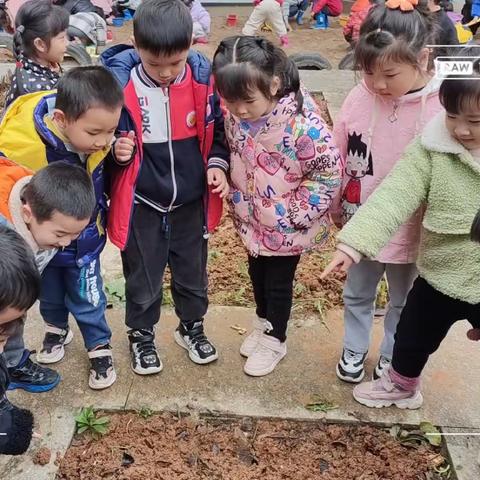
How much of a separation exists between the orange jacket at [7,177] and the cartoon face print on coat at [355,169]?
1108 millimetres

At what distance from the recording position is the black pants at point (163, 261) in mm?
2473

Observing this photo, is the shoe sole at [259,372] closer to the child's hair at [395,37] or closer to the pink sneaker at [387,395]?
the pink sneaker at [387,395]

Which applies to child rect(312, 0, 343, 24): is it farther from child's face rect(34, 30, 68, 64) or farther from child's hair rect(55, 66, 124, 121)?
child's hair rect(55, 66, 124, 121)

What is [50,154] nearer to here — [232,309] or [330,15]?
[232,309]

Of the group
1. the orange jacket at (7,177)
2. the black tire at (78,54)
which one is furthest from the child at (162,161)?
the black tire at (78,54)

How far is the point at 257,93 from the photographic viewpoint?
6.98ft

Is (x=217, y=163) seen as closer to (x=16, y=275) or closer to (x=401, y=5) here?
(x=401, y=5)

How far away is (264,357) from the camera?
2719 mm

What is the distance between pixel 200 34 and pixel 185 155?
6429 millimetres

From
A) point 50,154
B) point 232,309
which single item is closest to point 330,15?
point 232,309

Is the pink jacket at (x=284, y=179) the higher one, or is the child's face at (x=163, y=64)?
the child's face at (x=163, y=64)

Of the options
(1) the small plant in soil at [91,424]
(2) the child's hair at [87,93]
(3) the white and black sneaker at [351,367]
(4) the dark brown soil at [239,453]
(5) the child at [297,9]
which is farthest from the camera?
(5) the child at [297,9]

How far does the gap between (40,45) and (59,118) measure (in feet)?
3.88

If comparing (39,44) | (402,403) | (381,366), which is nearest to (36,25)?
(39,44)
